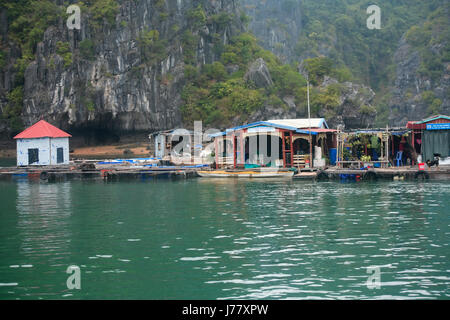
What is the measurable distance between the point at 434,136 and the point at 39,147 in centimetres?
2861

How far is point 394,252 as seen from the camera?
15422mm

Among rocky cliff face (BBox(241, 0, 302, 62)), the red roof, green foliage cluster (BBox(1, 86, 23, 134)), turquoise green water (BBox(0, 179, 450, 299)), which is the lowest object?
turquoise green water (BBox(0, 179, 450, 299))

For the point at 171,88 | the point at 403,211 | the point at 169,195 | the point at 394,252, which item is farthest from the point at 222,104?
the point at 394,252

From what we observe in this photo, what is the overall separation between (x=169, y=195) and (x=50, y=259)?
14.8 m

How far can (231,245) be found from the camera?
54.4 feet

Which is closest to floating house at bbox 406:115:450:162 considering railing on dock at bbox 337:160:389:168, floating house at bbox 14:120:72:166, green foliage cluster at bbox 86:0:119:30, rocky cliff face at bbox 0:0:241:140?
railing on dock at bbox 337:160:389:168

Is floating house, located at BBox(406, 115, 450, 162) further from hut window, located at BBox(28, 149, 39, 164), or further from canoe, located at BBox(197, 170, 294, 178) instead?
hut window, located at BBox(28, 149, 39, 164)

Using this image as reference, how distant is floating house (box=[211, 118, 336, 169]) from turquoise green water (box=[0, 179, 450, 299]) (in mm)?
8940

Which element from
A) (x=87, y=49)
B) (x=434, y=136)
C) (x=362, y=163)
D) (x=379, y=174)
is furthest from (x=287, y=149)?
(x=87, y=49)

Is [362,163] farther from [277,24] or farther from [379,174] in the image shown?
[277,24]

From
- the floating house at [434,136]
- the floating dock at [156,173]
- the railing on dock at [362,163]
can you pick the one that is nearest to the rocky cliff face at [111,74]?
the floating dock at [156,173]

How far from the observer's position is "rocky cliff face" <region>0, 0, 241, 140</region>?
233ft

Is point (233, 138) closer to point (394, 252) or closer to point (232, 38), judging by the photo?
point (394, 252)

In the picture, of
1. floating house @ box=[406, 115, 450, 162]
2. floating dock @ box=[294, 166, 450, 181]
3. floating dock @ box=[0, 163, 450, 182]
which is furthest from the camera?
floating house @ box=[406, 115, 450, 162]
